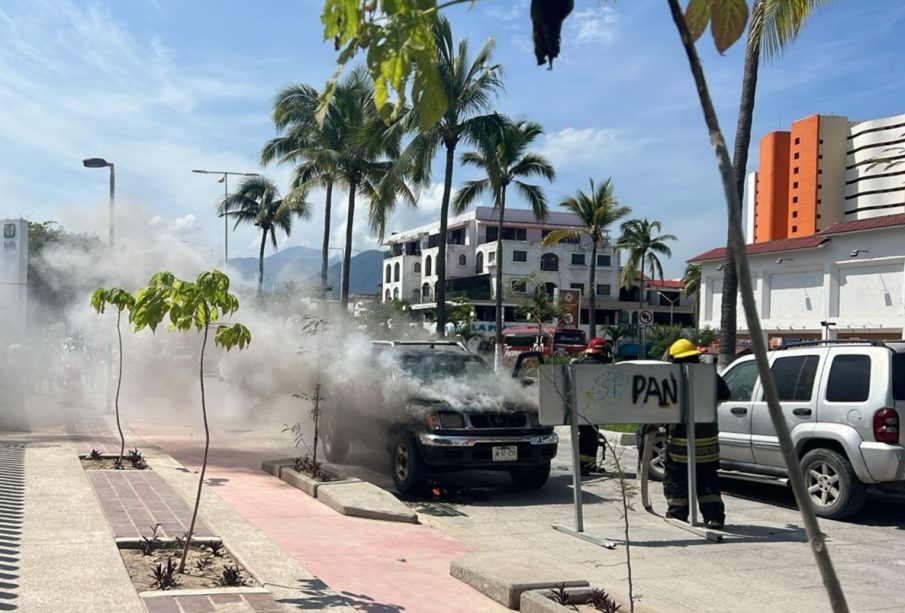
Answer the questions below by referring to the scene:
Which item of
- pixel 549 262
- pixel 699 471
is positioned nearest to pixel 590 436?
pixel 699 471

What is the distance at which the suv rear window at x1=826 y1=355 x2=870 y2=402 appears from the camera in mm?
9211

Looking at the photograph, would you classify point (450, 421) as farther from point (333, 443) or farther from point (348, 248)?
point (348, 248)

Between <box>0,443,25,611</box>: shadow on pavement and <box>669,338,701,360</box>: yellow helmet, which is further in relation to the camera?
<box>669,338,701,360</box>: yellow helmet

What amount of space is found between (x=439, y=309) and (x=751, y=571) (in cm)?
1815

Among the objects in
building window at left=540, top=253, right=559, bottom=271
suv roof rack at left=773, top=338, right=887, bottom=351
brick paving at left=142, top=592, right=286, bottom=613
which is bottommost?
brick paving at left=142, top=592, right=286, bottom=613

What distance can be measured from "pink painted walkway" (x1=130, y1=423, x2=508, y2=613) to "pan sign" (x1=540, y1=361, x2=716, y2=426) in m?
1.69

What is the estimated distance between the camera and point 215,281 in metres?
6.12

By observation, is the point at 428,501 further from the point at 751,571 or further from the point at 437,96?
the point at 437,96

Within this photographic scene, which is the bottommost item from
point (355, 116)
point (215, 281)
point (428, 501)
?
point (428, 501)

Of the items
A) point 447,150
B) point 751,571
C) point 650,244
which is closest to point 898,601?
point 751,571

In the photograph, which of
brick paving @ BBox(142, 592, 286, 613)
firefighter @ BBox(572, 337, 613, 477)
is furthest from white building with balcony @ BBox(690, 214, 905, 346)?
brick paving @ BBox(142, 592, 286, 613)

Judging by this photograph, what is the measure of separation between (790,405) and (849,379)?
30.0 inches

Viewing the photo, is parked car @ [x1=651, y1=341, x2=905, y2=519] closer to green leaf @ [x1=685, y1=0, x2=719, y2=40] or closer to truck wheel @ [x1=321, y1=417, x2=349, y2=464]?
truck wheel @ [x1=321, y1=417, x2=349, y2=464]

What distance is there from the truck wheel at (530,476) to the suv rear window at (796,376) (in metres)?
2.96
